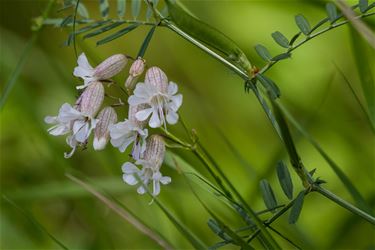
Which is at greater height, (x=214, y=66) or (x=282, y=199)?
(x=214, y=66)

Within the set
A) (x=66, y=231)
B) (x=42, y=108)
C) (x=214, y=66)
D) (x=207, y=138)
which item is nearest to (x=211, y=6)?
(x=214, y=66)

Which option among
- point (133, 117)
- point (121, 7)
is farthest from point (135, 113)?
point (121, 7)

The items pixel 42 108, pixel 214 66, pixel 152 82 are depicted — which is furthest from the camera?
pixel 214 66

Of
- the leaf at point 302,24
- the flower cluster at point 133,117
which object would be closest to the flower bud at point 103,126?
the flower cluster at point 133,117

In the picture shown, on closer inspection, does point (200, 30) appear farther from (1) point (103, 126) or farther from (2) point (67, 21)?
(2) point (67, 21)

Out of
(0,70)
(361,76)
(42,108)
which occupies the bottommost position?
(361,76)

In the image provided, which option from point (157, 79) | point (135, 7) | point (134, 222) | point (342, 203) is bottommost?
point (342, 203)

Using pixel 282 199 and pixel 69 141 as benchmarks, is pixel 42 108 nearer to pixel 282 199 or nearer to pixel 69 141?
pixel 282 199
